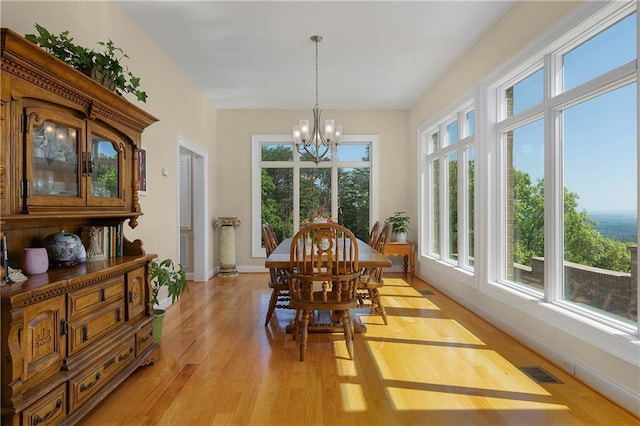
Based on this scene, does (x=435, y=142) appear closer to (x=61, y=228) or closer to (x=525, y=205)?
(x=525, y=205)

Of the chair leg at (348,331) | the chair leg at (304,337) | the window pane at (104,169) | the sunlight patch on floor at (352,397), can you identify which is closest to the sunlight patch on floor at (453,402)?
the sunlight patch on floor at (352,397)

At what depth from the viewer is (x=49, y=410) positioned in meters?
1.64

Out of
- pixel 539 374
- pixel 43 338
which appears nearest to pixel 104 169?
pixel 43 338

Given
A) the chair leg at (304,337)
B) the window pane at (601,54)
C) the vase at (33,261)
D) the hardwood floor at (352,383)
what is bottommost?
the hardwood floor at (352,383)

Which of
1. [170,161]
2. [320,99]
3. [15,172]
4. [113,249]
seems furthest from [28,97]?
[320,99]

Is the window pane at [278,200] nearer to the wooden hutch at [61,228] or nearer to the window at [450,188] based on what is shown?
the window at [450,188]

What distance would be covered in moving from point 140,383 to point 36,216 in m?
1.27

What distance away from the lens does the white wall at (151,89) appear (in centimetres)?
242

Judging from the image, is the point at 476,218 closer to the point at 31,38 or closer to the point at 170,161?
the point at 170,161

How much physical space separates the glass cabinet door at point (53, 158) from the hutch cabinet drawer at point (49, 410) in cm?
89

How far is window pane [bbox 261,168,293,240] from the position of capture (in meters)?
6.59

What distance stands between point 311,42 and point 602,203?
3.01 meters

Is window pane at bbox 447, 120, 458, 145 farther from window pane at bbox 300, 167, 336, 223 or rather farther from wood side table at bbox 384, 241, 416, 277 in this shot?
window pane at bbox 300, 167, 336, 223

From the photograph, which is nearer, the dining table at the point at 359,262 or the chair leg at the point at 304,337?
the chair leg at the point at 304,337
